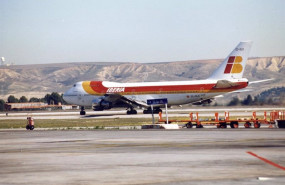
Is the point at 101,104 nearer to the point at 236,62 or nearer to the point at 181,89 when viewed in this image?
the point at 181,89

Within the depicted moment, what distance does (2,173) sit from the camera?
56.6 feet

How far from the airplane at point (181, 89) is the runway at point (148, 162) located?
4637 centimetres

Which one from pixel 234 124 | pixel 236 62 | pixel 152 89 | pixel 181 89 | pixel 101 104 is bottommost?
pixel 234 124

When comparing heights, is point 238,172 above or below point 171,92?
below

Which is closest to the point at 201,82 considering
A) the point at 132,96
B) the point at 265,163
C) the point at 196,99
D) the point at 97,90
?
the point at 196,99

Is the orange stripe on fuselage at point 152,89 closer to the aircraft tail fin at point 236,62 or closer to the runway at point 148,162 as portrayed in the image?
the aircraft tail fin at point 236,62

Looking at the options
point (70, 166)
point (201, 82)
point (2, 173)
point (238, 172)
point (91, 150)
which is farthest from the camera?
point (201, 82)

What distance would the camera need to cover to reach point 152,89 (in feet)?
255

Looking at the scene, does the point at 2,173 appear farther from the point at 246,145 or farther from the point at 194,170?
the point at 246,145

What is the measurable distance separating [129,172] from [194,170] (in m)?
2.00

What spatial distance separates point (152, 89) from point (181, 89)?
457cm

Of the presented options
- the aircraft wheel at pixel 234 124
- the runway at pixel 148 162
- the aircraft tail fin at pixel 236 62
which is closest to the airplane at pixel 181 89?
the aircraft tail fin at pixel 236 62

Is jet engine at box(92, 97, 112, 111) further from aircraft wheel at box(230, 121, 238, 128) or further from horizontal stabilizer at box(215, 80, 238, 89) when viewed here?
aircraft wheel at box(230, 121, 238, 128)

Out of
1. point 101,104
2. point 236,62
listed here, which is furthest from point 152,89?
point 236,62
